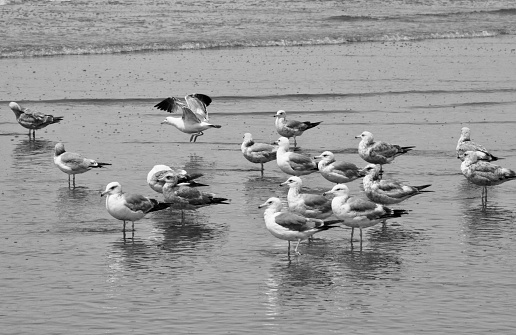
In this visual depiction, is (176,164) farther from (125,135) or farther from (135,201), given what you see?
(135,201)

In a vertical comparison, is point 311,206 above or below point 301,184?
below

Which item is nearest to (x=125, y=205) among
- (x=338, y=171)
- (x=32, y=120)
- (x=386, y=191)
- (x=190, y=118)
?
(x=386, y=191)

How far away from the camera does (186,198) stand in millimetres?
16906

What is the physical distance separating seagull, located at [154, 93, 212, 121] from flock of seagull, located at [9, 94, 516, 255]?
95cm

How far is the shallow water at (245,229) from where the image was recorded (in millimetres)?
12148

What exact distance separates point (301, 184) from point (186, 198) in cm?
Answer: 198

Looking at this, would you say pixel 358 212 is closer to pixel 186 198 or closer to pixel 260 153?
pixel 186 198

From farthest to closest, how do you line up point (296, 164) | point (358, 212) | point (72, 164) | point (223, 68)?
1. point (223, 68)
2. point (296, 164)
3. point (72, 164)
4. point (358, 212)

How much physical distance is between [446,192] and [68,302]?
8898 mm

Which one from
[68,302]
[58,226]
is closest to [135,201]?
[58,226]

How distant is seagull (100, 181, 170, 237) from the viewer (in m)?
15.7

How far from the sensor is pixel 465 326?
38.1 ft

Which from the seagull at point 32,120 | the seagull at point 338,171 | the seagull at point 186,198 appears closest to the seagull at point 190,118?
the seagull at point 32,120

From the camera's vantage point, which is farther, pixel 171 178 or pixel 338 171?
pixel 338 171
